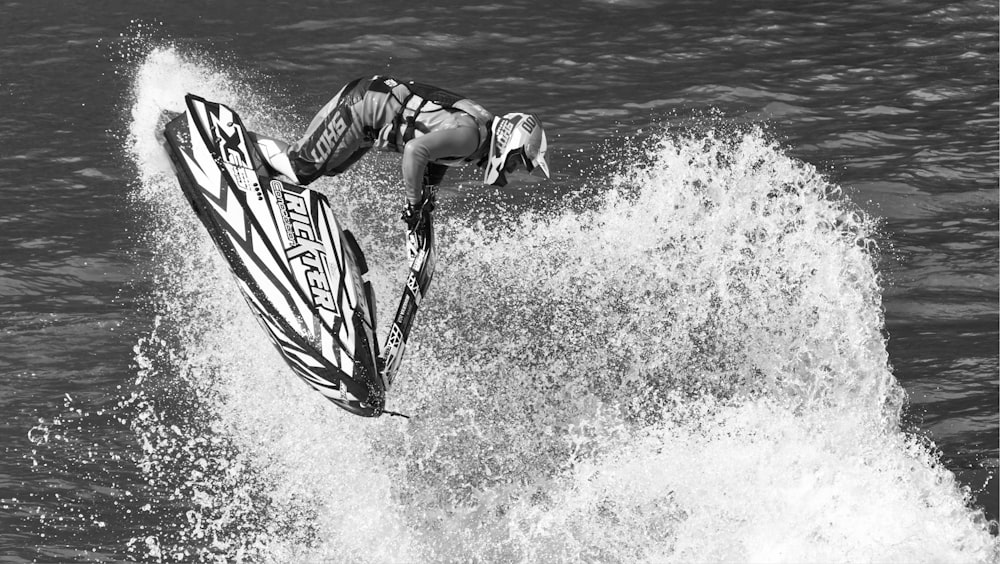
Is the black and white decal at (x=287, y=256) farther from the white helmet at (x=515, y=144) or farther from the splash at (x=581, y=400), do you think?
the white helmet at (x=515, y=144)

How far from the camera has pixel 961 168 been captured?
1353 cm

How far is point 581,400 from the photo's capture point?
10766mm

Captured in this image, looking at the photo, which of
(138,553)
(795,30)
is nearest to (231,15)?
(795,30)

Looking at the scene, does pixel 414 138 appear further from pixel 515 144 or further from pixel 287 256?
pixel 287 256

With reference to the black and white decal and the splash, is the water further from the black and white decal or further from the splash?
the black and white decal

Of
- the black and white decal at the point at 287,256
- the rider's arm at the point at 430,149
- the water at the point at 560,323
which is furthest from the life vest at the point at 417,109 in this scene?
the water at the point at 560,323

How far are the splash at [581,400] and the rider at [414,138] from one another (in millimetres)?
1869

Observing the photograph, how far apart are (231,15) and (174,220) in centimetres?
520

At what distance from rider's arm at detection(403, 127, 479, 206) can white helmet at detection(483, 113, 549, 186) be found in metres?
0.19

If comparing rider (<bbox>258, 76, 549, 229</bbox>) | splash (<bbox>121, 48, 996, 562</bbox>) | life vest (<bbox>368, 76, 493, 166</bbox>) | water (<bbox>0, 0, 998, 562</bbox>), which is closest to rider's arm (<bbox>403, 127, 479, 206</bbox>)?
rider (<bbox>258, 76, 549, 229</bbox>)

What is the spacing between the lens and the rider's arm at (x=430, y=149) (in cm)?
894

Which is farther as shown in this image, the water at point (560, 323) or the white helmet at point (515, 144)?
the water at point (560, 323)

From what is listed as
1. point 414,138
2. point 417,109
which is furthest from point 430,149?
point 417,109

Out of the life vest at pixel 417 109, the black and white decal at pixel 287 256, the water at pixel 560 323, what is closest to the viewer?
the black and white decal at pixel 287 256
